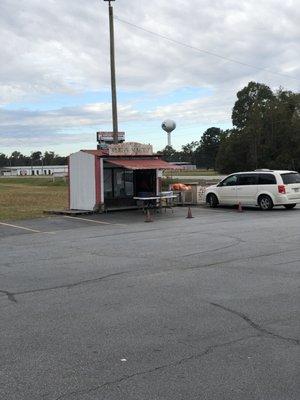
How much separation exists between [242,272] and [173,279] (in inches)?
48.4

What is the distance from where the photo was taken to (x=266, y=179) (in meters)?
23.6

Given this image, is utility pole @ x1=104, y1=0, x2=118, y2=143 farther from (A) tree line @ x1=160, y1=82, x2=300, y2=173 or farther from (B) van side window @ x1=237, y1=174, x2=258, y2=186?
(A) tree line @ x1=160, y1=82, x2=300, y2=173

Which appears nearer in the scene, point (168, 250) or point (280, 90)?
point (168, 250)

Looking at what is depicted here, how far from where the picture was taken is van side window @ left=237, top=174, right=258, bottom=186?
24031 millimetres

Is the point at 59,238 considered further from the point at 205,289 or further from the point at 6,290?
the point at 205,289

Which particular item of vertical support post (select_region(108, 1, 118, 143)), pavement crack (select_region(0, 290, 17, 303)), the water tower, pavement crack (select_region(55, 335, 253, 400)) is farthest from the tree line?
pavement crack (select_region(55, 335, 253, 400))

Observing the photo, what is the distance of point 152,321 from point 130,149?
18.9m

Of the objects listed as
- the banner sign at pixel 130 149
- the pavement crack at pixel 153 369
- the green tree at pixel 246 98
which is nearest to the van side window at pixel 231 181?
the banner sign at pixel 130 149

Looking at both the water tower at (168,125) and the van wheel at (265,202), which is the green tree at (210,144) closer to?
the water tower at (168,125)

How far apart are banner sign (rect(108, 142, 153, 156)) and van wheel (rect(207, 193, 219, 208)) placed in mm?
3389

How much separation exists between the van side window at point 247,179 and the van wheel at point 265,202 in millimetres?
765

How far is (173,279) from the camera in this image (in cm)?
877

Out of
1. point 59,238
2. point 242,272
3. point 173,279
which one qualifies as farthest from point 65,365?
point 59,238

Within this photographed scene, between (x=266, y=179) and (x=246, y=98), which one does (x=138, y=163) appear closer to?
(x=266, y=179)
